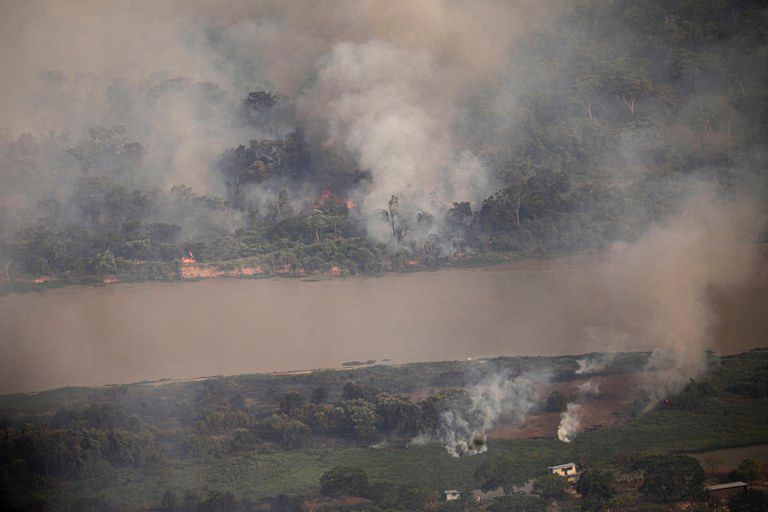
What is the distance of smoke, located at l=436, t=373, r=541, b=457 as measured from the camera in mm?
23562

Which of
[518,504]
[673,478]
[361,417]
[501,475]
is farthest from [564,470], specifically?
[361,417]

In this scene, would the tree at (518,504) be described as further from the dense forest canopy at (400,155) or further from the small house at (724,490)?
the dense forest canopy at (400,155)

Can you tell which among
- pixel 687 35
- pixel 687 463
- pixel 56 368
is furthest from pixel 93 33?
pixel 687 463

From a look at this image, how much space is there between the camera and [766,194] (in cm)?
3456

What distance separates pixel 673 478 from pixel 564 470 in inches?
74.9

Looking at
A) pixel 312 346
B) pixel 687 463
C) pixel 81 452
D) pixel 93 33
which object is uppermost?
pixel 93 33

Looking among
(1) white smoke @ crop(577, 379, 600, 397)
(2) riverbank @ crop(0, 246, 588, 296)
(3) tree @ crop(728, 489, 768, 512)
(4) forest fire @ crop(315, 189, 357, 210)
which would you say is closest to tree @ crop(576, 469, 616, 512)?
(3) tree @ crop(728, 489, 768, 512)

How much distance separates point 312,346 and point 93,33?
986 inches

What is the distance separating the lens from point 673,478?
21078mm

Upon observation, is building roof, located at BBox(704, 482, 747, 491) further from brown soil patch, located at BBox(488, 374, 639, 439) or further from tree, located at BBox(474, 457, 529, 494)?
brown soil patch, located at BBox(488, 374, 639, 439)

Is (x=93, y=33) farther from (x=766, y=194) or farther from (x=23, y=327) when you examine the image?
(x=766, y=194)

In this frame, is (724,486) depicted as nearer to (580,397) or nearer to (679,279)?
(580,397)

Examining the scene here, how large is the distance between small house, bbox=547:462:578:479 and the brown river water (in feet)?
16.3

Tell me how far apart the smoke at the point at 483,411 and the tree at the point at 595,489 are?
2527mm
